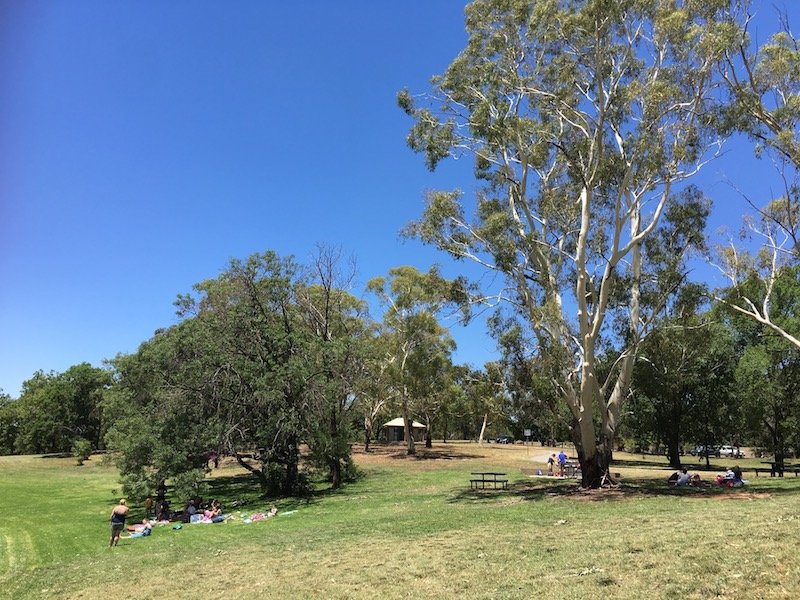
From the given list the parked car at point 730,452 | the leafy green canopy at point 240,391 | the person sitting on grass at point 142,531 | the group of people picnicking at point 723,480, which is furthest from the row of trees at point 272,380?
the parked car at point 730,452

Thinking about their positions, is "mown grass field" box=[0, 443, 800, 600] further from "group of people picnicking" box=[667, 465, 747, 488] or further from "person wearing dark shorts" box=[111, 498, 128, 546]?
"group of people picnicking" box=[667, 465, 747, 488]

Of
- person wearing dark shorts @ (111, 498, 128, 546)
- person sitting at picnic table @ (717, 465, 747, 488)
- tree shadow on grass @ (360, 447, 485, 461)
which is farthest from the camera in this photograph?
tree shadow on grass @ (360, 447, 485, 461)

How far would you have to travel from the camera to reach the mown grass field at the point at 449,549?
7.48m

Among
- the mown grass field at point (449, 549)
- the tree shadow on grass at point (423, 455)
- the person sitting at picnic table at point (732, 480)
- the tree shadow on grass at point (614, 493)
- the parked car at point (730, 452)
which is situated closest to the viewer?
the mown grass field at point (449, 549)

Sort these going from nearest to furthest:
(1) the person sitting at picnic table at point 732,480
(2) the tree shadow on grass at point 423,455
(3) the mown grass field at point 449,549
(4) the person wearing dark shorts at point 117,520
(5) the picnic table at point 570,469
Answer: (3) the mown grass field at point 449,549, (4) the person wearing dark shorts at point 117,520, (1) the person sitting at picnic table at point 732,480, (5) the picnic table at point 570,469, (2) the tree shadow on grass at point 423,455

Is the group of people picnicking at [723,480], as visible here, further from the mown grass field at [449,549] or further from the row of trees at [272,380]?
the row of trees at [272,380]

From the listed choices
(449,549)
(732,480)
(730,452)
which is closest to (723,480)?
(732,480)

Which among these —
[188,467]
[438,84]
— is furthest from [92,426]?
[438,84]

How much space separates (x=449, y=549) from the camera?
35.7ft

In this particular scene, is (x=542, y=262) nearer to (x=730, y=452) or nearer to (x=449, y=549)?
(x=449, y=549)

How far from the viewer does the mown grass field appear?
7.48 metres

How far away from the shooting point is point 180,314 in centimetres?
2989

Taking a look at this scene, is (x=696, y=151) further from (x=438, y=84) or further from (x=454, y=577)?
(x=454, y=577)

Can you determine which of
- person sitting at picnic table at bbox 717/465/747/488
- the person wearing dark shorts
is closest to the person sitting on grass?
the person wearing dark shorts
